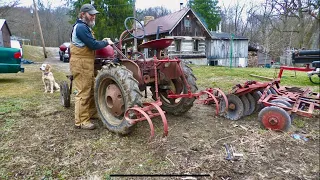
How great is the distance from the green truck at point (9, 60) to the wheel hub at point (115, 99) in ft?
19.3

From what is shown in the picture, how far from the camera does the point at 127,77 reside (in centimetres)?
308

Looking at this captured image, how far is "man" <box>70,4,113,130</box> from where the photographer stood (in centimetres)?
328

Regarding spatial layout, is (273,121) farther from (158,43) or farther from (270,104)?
(158,43)

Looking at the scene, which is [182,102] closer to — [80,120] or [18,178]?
[80,120]

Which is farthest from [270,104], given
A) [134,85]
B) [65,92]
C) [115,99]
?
[65,92]

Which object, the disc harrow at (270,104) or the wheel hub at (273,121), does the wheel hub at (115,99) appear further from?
the wheel hub at (273,121)

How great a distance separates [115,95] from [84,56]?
0.77 metres

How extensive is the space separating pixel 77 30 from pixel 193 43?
19.9m

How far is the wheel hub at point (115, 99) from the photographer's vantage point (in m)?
3.39

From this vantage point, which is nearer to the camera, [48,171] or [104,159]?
[48,171]

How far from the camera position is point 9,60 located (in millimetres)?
7582

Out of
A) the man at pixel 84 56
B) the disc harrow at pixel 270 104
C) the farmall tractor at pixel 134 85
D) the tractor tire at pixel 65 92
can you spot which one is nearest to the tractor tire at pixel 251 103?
the disc harrow at pixel 270 104

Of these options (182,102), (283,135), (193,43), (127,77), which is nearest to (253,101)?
(283,135)

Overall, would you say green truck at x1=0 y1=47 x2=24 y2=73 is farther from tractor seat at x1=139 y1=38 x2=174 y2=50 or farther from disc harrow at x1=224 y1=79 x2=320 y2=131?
disc harrow at x1=224 y1=79 x2=320 y2=131
